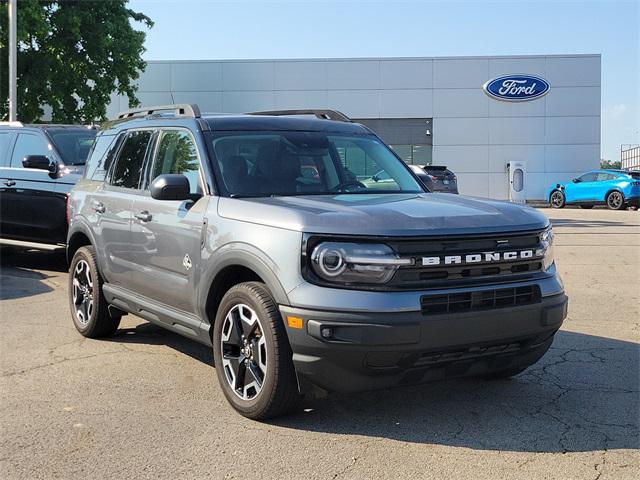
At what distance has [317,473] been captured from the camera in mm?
3459

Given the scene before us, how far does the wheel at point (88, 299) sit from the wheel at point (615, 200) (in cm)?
2294

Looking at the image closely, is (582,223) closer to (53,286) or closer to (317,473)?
(53,286)

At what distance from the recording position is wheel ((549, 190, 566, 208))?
2791 cm

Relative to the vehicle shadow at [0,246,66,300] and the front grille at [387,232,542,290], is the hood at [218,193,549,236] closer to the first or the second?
the front grille at [387,232,542,290]

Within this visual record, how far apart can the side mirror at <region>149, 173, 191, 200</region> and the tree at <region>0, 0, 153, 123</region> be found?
1988 centimetres

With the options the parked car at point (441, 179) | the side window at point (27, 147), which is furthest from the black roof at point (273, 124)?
the parked car at point (441, 179)

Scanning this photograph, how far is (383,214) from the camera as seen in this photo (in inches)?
154

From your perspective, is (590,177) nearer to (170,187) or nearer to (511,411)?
(511,411)

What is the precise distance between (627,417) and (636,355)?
164cm

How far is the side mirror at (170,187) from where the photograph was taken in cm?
456

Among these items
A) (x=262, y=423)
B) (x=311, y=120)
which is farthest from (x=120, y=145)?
(x=262, y=423)

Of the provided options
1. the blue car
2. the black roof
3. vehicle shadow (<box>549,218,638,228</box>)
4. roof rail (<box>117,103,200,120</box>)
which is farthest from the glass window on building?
the black roof

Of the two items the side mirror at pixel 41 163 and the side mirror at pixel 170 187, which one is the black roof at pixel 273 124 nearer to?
the side mirror at pixel 170 187

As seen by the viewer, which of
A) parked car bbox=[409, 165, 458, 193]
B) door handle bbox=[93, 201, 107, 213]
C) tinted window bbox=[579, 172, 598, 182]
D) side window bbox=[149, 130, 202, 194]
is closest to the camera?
side window bbox=[149, 130, 202, 194]
